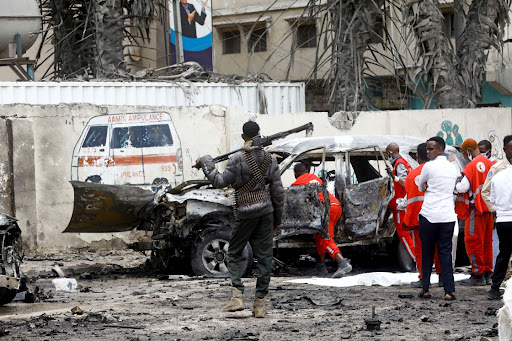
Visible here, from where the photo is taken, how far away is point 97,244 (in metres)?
15.5

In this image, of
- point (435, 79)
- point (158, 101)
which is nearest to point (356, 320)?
point (158, 101)

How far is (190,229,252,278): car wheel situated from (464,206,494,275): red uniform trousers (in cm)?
278

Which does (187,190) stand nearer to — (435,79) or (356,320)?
(356,320)

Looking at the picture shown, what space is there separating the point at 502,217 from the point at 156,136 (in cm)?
784

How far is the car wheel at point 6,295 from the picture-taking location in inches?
365

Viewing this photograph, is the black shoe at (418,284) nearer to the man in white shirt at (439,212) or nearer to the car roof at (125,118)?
the man in white shirt at (439,212)

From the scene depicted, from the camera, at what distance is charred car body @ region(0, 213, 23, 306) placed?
346 inches

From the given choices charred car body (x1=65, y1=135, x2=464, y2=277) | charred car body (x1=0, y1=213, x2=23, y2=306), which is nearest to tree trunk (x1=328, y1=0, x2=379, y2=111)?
charred car body (x1=65, y1=135, x2=464, y2=277)

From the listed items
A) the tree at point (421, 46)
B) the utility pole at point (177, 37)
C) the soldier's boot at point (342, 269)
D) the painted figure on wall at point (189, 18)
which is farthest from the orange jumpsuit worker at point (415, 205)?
the painted figure on wall at point (189, 18)

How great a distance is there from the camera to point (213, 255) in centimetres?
1156

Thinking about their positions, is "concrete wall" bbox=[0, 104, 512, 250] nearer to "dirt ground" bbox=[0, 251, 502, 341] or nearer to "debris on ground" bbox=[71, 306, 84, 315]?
"dirt ground" bbox=[0, 251, 502, 341]

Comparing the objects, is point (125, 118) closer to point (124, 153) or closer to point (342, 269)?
point (124, 153)

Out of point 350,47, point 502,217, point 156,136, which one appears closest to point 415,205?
point 502,217

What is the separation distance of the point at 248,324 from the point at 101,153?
8.04 metres
